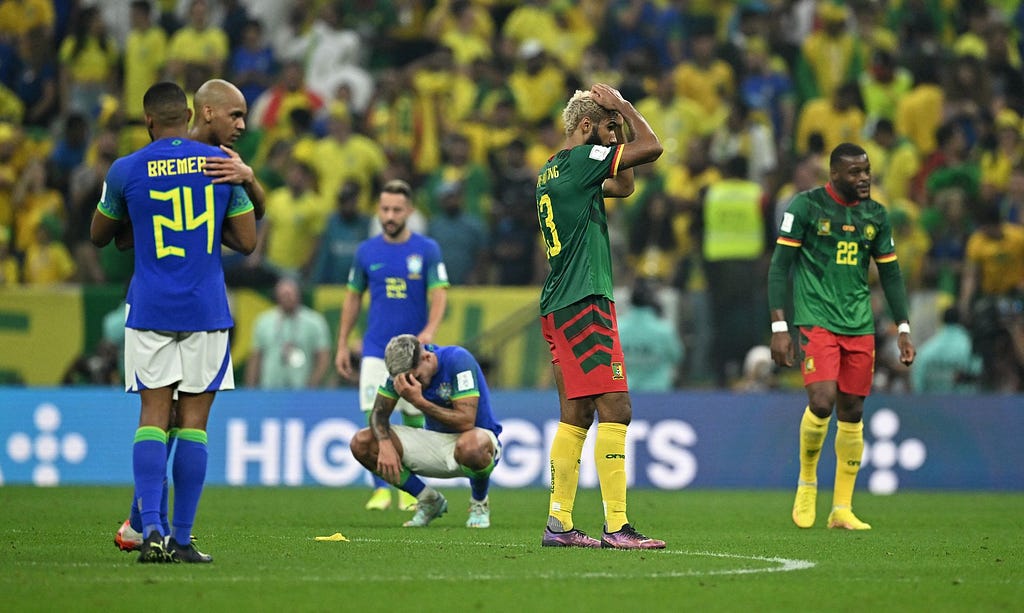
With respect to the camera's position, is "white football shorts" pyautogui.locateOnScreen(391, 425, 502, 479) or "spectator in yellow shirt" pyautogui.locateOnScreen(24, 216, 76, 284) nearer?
"white football shorts" pyautogui.locateOnScreen(391, 425, 502, 479)

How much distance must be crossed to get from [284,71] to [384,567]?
50.7 ft

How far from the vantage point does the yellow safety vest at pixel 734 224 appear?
18.8m

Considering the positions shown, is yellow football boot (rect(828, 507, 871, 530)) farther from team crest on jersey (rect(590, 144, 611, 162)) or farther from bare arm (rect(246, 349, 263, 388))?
bare arm (rect(246, 349, 263, 388))

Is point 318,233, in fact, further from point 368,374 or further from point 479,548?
point 479,548

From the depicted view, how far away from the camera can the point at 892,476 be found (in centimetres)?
1739

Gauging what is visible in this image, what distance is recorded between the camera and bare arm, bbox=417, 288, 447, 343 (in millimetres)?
12882

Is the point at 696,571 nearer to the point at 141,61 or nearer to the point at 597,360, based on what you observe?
the point at 597,360

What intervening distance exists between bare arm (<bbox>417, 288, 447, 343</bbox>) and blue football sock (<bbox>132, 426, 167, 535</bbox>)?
15.2ft

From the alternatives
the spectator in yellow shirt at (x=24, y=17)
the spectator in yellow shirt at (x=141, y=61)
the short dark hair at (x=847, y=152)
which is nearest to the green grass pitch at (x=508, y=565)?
the short dark hair at (x=847, y=152)

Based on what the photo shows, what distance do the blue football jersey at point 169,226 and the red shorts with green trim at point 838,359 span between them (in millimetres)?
4974

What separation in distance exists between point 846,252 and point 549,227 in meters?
3.18

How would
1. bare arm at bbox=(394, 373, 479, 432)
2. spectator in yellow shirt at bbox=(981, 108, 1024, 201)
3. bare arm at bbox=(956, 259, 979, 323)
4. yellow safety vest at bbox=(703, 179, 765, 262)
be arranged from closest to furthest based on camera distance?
1. bare arm at bbox=(394, 373, 479, 432)
2. bare arm at bbox=(956, 259, 979, 323)
3. yellow safety vest at bbox=(703, 179, 765, 262)
4. spectator in yellow shirt at bbox=(981, 108, 1024, 201)

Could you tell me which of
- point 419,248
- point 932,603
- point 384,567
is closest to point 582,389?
point 384,567

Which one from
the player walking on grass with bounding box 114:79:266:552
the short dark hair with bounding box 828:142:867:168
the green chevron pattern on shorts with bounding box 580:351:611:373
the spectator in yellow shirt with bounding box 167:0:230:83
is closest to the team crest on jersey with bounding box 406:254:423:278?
the short dark hair with bounding box 828:142:867:168
